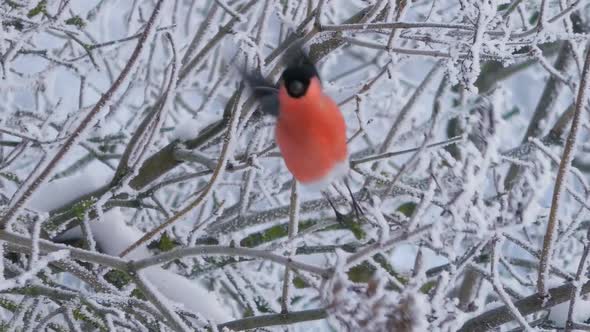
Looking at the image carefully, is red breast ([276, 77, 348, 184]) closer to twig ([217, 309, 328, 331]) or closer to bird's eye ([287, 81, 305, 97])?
bird's eye ([287, 81, 305, 97])

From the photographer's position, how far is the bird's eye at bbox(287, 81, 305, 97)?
1360 millimetres

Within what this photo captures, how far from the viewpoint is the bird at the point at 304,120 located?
4.50 ft

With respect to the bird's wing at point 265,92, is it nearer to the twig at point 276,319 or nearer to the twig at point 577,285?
the twig at point 276,319

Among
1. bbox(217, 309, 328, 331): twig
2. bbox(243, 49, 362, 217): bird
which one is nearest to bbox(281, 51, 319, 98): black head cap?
bbox(243, 49, 362, 217): bird

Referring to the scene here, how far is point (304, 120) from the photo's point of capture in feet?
4.57

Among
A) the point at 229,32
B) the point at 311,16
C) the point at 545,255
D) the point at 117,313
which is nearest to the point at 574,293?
the point at 545,255

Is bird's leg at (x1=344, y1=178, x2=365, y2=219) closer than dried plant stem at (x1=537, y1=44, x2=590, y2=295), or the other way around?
dried plant stem at (x1=537, y1=44, x2=590, y2=295)

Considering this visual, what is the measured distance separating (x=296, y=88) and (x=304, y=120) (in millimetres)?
62

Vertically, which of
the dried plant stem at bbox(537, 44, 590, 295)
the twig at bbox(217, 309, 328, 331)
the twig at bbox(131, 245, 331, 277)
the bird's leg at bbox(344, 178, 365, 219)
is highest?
the bird's leg at bbox(344, 178, 365, 219)

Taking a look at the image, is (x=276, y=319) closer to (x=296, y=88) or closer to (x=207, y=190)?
(x=207, y=190)

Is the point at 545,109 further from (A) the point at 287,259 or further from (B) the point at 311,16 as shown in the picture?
(A) the point at 287,259

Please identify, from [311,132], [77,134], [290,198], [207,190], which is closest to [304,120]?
[311,132]

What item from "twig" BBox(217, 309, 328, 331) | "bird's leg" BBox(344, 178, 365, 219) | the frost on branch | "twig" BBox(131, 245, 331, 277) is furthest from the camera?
"bird's leg" BBox(344, 178, 365, 219)

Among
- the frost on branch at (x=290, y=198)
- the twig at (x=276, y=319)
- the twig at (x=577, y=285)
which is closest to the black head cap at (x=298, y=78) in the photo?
the frost on branch at (x=290, y=198)
